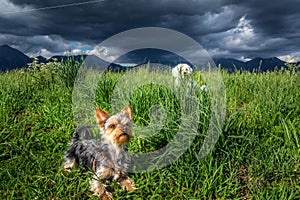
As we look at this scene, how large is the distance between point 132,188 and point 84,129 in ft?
2.82

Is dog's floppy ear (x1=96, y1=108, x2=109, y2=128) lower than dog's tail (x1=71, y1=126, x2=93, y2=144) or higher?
higher

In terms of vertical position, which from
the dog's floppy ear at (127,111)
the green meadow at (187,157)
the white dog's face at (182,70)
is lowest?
the green meadow at (187,157)

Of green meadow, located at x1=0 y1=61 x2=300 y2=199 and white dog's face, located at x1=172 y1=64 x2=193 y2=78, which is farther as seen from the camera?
white dog's face, located at x1=172 y1=64 x2=193 y2=78

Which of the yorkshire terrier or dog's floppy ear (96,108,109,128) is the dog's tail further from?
dog's floppy ear (96,108,109,128)

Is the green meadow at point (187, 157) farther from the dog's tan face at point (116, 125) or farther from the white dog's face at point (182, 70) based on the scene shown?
the dog's tan face at point (116, 125)

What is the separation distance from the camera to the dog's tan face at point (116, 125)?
8.85 feet

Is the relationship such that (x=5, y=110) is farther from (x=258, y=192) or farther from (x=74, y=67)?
(x=258, y=192)

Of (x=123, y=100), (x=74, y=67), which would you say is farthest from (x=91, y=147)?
(x=74, y=67)

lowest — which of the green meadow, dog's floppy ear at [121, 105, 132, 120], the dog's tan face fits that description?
the green meadow

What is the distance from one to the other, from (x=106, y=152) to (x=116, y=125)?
1.48ft

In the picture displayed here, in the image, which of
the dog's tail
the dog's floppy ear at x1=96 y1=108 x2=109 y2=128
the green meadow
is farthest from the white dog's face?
the dog's floppy ear at x1=96 y1=108 x2=109 y2=128

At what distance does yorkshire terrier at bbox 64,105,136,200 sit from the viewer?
2.73 meters

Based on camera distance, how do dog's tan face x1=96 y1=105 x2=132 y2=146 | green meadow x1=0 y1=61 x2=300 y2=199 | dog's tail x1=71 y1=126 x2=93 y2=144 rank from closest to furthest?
dog's tan face x1=96 y1=105 x2=132 y2=146
dog's tail x1=71 y1=126 x2=93 y2=144
green meadow x1=0 y1=61 x2=300 y2=199

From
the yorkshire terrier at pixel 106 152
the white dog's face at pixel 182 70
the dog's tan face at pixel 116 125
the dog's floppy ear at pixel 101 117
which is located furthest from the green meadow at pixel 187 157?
the dog's floppy ear at pixel 101 117
